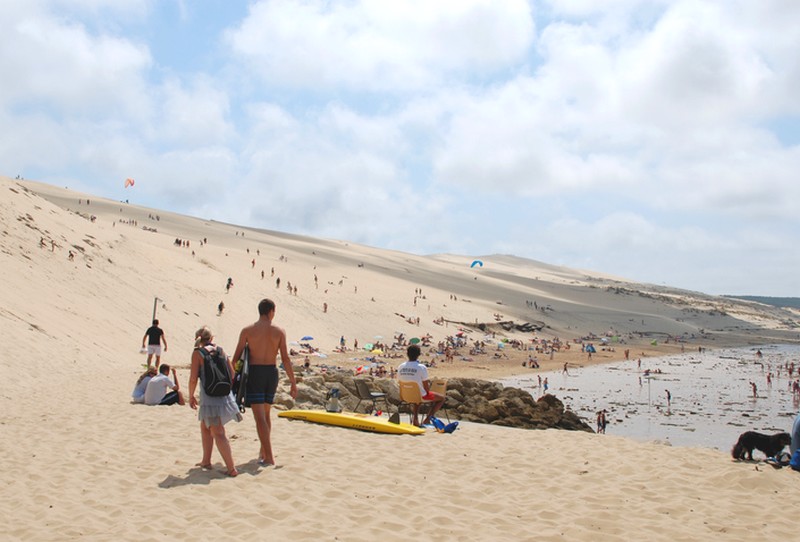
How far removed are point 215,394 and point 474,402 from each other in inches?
372

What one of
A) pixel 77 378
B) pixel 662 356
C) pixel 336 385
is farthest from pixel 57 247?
pixel 662 356

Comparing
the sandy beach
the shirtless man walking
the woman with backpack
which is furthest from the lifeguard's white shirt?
the woman with backpack

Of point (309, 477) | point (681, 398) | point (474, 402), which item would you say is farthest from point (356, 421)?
point (681, 398)

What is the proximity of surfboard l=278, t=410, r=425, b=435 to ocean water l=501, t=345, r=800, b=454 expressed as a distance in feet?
28.8

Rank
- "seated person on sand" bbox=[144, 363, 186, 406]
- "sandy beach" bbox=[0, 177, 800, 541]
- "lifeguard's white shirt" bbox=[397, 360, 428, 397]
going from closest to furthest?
"sandy beach" bbox=[0, 177, 800, 541], "lifeguard's white shirt" bbox=[397, 360, 428, 397], "seated person on sand" bbox=[144, 363, 186, 406]

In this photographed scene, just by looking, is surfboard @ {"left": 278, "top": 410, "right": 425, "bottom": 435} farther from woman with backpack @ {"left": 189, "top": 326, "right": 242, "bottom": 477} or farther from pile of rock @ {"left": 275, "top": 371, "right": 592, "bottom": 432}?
woman with backpack @ {"left": 189, "top": 326, "right": 242, "bottom": 477}

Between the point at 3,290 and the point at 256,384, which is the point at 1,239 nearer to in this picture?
the point at 3,290

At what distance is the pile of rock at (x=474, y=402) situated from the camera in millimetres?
13039

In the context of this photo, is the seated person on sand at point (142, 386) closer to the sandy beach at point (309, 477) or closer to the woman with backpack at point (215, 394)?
the sandy beach at point (309, 477)

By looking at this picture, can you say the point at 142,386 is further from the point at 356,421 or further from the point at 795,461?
the point at 795,461

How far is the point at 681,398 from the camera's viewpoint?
23875mm

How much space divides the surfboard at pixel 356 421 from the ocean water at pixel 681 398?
879 centimetres

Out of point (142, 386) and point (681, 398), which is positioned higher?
point (681, 398)

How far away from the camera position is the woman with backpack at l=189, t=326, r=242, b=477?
6605mm
